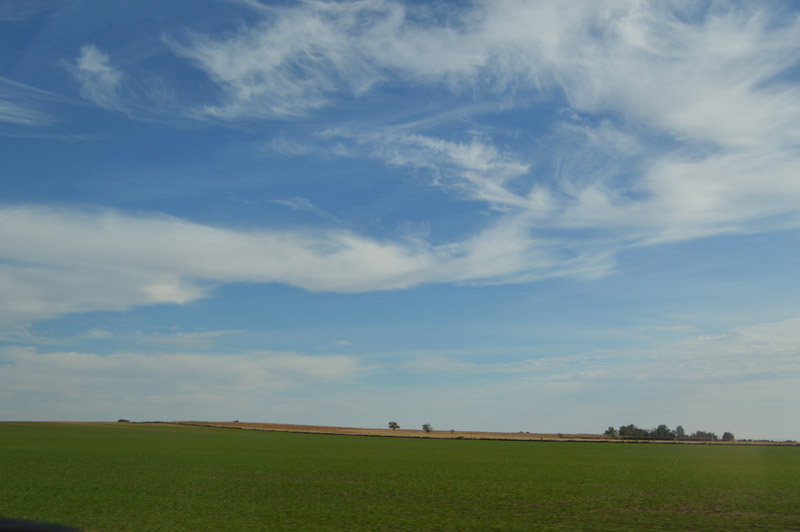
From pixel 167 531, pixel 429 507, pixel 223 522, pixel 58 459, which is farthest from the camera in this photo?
pixel 58 459

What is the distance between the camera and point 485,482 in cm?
3356

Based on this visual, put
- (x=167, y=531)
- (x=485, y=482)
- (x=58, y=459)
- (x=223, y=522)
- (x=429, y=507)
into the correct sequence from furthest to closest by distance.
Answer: (x=58, y=459)
(x=485, y=482)
(x=429, y=507)
(x=223, y=522)
(x=167, y=531)

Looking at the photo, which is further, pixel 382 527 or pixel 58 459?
pixel 58 459

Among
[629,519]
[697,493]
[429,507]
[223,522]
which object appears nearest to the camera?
[223,522]

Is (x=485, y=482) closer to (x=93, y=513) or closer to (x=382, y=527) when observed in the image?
(x=382, y=527)

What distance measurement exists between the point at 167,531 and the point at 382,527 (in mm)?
6234

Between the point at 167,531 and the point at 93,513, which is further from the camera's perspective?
the point at 93,513

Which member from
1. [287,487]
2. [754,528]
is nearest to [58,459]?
[287,487]

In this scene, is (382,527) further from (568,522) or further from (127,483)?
(127,483)

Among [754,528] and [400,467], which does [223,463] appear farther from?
[754,528]

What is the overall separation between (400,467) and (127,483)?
19946mm

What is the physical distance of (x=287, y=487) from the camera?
29.6 m

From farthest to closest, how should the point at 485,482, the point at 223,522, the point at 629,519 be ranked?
the point at 485,482 < the point at 629,519 < the point at 223,522

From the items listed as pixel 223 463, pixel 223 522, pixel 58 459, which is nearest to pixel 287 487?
pixel 223 522
